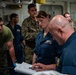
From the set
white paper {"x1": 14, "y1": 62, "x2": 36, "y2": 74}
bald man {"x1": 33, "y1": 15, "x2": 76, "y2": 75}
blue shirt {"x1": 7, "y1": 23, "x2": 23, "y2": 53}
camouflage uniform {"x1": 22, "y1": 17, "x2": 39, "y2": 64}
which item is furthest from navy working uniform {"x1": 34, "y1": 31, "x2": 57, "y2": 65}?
blue shirt {"x1": 7, "y1": 23, "x2": 23, "y2": 53}

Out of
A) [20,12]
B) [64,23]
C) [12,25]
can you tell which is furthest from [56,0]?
[64,23]

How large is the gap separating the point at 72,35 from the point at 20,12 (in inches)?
162

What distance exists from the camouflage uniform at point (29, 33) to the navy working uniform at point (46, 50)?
1144mm

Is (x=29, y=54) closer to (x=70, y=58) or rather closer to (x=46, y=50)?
(x=46, y=50)

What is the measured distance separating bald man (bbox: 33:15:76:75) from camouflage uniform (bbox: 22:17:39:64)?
6.57ft

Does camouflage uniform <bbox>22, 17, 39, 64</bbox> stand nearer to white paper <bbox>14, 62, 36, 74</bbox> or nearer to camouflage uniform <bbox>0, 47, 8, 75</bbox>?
camouflage uniform <bbox>0, 47, 8, 75</bbox>

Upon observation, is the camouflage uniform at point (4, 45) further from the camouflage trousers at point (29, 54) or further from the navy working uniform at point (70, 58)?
the navy working uniform at point (70, 58)

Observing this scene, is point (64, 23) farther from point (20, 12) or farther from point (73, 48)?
point (20, 12)

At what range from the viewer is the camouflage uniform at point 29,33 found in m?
4.16

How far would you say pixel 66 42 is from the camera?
1974 millimetres

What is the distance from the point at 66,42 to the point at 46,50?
92 centimetres

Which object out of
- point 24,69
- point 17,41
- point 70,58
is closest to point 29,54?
point 17,41

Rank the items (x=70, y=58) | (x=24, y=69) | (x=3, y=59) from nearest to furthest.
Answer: (x=70, y=58)
(x=24, y=69)
(x=3, y=59)

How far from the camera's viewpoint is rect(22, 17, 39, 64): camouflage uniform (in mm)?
4164
